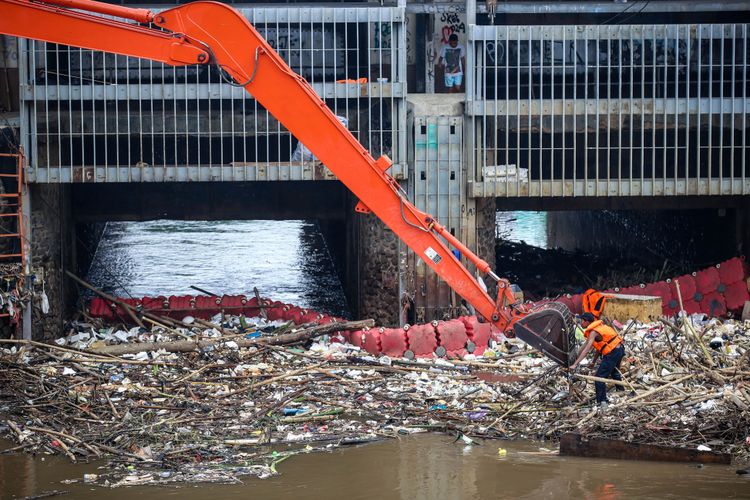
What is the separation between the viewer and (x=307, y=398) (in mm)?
12562

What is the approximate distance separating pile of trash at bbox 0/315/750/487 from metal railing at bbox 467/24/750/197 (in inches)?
113

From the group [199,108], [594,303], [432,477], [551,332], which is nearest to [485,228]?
[199,108]

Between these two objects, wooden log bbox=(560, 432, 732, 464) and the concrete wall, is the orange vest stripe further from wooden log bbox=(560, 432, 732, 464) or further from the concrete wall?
the concrete wall

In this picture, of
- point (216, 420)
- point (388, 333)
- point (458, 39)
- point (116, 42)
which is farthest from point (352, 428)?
point (458, 39)

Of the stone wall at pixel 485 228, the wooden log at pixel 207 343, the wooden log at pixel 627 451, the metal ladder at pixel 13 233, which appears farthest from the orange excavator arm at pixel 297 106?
the metal ladder at pixel 13 233

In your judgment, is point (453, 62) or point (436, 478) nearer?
point (436, 478)

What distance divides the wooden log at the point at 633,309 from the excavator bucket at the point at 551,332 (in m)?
4.44

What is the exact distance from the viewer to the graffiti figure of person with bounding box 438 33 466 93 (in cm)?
2031

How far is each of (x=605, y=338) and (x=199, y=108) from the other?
324 inches

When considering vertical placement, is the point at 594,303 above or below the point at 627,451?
above

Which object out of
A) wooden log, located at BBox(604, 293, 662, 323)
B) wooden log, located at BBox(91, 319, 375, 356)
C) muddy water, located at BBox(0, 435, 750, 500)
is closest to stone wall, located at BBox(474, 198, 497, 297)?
wooden log, located at BBox(604, 293, 662, 323)

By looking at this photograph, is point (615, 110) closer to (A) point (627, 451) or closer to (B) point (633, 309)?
(B) point (633, 309)

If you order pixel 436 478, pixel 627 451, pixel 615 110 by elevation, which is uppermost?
pixel 615 110

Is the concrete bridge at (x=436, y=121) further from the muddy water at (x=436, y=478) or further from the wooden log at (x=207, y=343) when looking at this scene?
the muddy water at (x=436, y=478)
